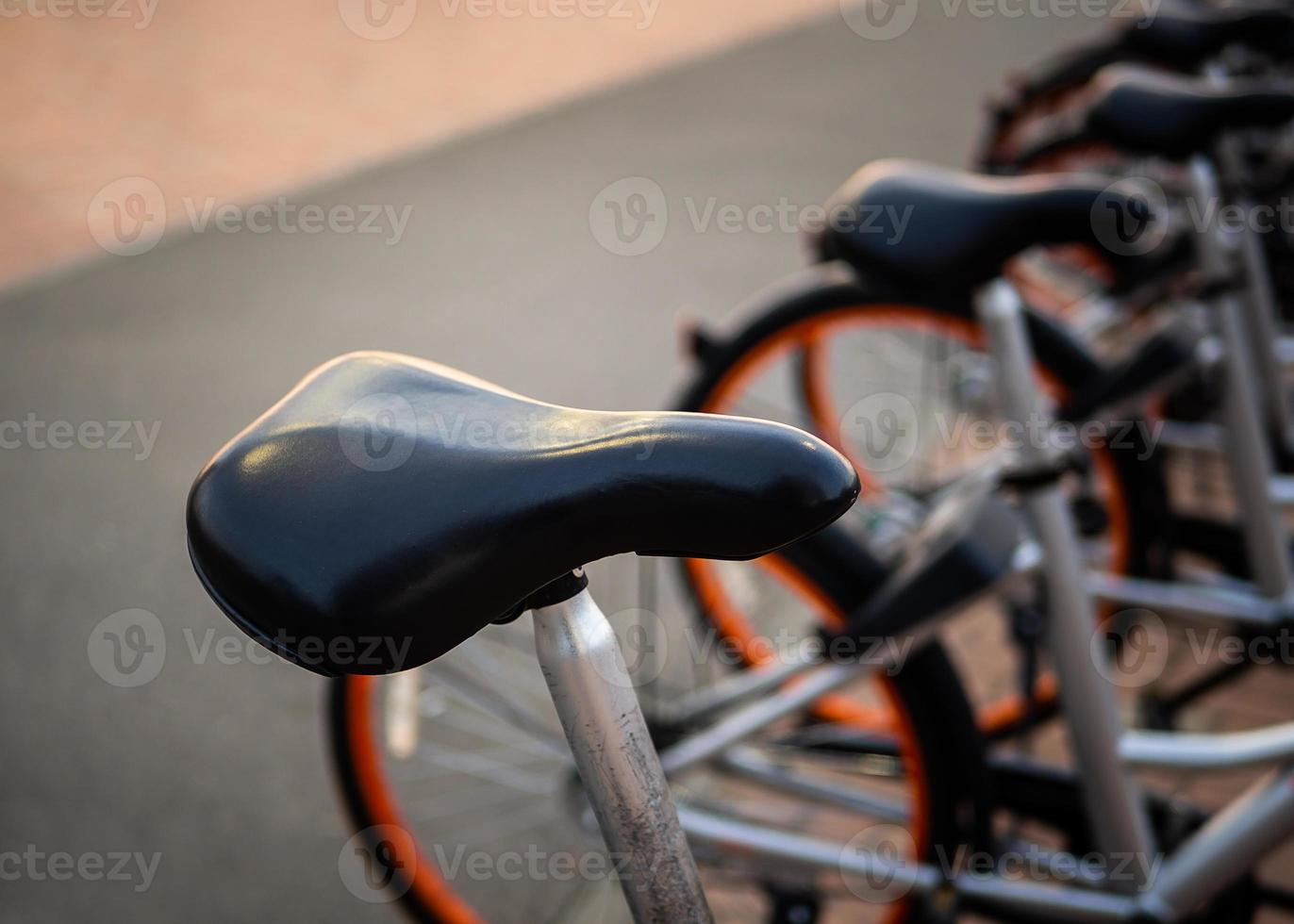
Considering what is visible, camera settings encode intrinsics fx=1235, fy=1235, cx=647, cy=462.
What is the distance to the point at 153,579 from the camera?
3.56 m

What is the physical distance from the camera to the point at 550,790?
8.98ft

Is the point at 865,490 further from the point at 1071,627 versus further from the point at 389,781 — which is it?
the point at 389,781

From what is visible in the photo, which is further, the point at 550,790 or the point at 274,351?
the point at 274,351

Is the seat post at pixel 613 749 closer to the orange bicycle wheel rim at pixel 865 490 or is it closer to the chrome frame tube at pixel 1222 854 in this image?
the chrome frame tube at pixel 1222 854

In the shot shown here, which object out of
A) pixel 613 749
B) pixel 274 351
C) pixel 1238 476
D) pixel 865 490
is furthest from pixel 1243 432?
pixel 274 351

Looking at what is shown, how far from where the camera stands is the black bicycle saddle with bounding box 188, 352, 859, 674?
802 millimetres

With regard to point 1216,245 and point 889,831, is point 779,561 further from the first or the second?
point 1216,245

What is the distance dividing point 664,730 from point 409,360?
3.80 feet

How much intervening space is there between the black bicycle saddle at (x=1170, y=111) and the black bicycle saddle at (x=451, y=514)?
1.69 metres

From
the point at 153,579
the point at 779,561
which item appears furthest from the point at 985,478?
the point at 153,579

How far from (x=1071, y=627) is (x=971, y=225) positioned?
586 millimetres

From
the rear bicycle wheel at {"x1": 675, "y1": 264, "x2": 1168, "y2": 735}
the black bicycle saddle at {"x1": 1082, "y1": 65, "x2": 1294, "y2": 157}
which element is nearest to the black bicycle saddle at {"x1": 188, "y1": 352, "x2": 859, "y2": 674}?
the rear bicycle wheel at {"x1": 675, "y1": 264, "x2": 1168, "y2": 735}

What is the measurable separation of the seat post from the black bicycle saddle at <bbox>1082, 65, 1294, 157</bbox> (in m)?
1.75

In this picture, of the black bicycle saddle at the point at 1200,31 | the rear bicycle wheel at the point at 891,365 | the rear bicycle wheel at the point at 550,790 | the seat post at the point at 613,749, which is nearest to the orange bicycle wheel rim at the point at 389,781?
the rear bicycle wheel at the point at 550,790
